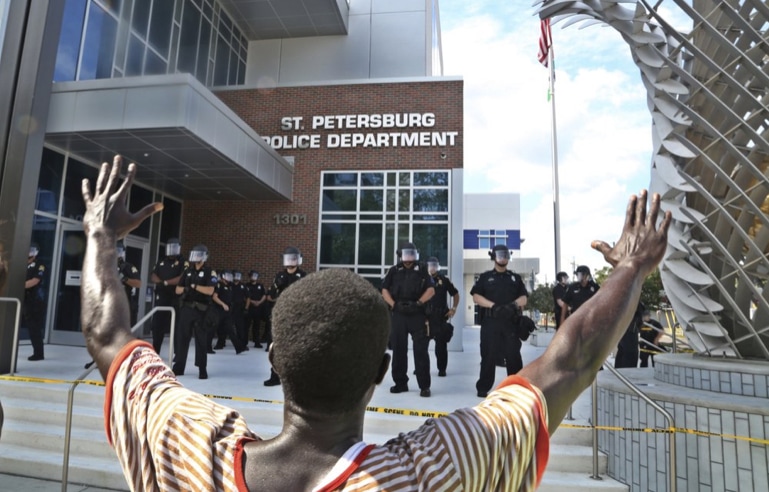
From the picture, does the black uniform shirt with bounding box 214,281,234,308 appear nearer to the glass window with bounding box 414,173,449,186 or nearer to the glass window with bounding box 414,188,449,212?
the glass window with bounding box 414,188,449,212

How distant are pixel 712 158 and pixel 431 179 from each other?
859 centimetres

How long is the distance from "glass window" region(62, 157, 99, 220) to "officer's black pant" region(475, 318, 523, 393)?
8.43m

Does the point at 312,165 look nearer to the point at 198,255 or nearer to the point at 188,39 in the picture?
the point at 188,39

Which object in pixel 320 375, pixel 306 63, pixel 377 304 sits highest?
pixel 306 63

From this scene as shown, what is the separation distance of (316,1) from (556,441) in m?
13.3

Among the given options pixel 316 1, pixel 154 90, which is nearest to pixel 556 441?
pixel 154 90

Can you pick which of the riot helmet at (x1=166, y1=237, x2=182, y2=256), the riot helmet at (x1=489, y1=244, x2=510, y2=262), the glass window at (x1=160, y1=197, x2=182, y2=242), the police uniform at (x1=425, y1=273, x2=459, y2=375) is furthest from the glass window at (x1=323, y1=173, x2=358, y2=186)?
the riot helmet at (x1=489, y1=244, x2=510, y2=262)

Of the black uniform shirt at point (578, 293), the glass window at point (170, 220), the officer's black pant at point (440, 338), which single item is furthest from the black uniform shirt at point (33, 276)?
the black uniform shirt at point (578, 293)

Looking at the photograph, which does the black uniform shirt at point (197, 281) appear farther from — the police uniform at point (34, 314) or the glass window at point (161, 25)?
the glass window at point (161, 25)

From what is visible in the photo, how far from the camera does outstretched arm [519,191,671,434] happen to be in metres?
1.00

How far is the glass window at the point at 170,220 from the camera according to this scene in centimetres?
1280

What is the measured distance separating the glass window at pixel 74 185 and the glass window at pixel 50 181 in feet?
Answer: 0.64

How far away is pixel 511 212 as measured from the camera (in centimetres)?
3759

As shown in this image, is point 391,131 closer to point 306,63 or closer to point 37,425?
point 306,63
